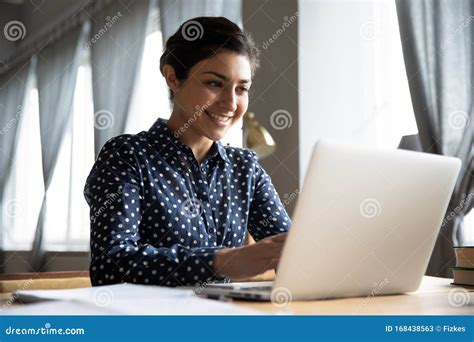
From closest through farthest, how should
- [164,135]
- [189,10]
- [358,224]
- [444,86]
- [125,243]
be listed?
1. [358,224]
2. [125,243]
3. [164,135]
4. [444,86]
5. [189,10]

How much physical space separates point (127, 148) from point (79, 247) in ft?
8.57

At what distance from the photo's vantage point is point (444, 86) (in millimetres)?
3188

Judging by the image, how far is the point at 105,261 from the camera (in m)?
1.28

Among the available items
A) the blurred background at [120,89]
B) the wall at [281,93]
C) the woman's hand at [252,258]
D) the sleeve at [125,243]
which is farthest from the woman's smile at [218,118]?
the wall at [281,93]

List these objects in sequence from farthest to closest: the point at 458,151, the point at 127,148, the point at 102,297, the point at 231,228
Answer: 1. the point at 458,151
2. the point at 231,228
3. the point at 127,148
4. the point at 102,297

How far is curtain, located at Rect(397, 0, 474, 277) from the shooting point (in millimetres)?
3057

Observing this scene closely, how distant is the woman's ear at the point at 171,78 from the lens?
5.85 feet

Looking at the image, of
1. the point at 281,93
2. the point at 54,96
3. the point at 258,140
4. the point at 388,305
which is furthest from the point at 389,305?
Answer: the point at 54,96

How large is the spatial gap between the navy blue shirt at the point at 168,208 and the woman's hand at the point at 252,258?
0.04 m

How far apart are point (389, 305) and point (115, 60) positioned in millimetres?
3218

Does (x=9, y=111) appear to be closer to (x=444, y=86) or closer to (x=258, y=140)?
(x=258, y=140)
